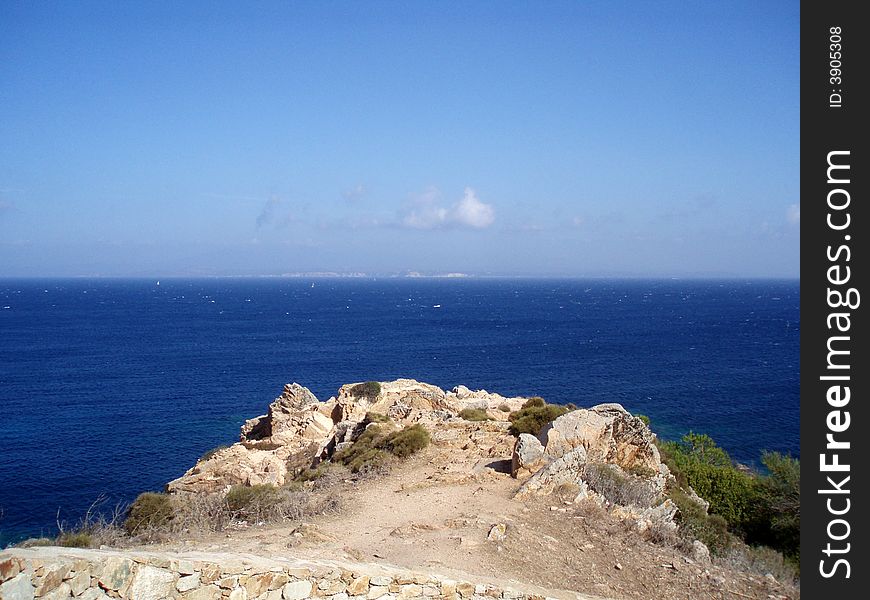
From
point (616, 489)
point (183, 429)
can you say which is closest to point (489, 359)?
point (183, 429)

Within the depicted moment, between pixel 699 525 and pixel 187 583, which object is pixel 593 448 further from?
pixel 187 583

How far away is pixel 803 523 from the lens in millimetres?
8273

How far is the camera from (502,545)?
10500mm

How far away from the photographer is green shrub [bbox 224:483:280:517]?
41.0ft

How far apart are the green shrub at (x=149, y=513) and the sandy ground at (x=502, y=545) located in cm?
291

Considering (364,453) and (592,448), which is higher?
(592,448)

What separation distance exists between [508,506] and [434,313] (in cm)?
13285

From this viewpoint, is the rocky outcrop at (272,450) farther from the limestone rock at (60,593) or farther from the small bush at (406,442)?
the limestone rock at (60,593)

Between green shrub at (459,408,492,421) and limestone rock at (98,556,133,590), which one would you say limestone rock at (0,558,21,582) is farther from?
green shrub at (459,408,492,421)

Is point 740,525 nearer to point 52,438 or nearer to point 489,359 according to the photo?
point 52,438

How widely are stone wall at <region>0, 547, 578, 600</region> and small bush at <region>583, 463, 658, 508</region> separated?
612 cm

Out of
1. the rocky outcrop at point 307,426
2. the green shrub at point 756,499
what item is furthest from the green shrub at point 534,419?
the green shrub at point 756,499

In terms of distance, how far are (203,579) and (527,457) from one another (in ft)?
31.7

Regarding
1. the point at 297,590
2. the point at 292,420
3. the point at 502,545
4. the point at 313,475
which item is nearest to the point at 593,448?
the point at 502,545
